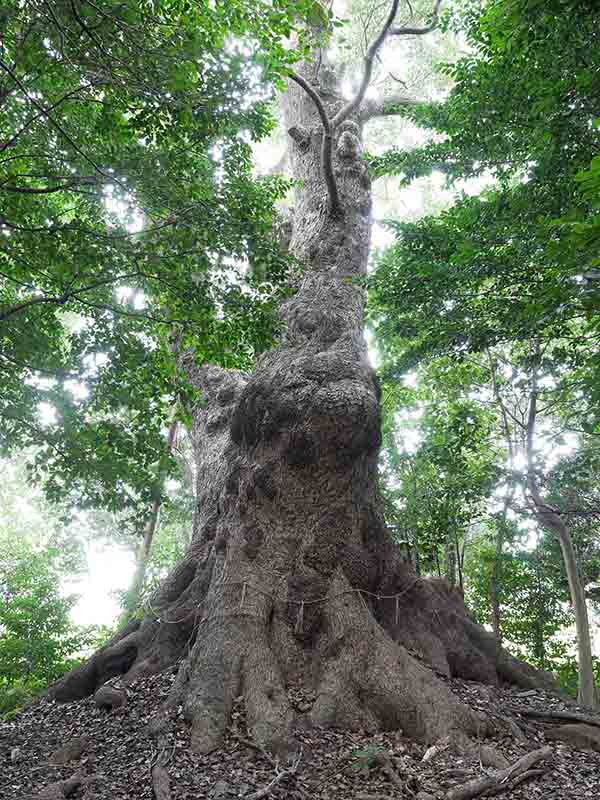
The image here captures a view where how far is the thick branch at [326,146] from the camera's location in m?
5.25

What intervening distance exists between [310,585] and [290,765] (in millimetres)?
1406

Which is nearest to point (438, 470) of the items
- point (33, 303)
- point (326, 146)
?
point (326, 146)

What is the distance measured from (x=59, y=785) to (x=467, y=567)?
885 cm

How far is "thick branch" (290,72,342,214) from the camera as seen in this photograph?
5250 millimetres

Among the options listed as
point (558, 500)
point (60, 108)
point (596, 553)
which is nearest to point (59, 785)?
point (60, 108)

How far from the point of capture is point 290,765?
3.27m

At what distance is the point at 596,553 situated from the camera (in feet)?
29.4

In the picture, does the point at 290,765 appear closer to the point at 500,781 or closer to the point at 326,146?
the point at 500,781

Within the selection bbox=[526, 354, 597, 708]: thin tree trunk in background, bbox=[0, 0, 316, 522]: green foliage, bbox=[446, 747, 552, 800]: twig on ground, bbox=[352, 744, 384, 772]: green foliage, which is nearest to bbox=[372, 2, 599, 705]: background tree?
bbox=[526, 354, 597, 708]: thin tree trunk in background

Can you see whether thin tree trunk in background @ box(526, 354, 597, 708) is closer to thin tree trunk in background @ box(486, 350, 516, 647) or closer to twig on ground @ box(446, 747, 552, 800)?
thin tree trunk in background @ box(486, 350, 516, 647)

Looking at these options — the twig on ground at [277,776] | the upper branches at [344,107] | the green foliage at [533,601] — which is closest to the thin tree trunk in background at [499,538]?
the green foliage at [533,601]

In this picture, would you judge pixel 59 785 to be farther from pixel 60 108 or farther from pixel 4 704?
pixel 60 108

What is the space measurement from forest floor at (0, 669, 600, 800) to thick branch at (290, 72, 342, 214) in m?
5.02

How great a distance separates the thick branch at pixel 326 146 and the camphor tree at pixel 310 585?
0.08 feet
